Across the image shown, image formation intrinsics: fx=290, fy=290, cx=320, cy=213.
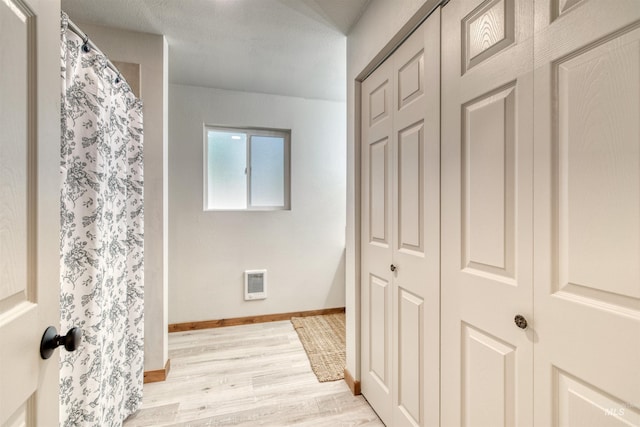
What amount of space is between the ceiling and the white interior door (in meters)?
1.29

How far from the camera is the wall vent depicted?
2980 millimetres

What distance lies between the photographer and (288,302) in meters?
3.12

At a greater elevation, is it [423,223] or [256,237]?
[423,223]

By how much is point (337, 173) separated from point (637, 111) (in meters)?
2.70

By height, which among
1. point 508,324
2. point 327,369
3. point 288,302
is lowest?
point 327,369

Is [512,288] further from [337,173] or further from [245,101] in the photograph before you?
[245,101]

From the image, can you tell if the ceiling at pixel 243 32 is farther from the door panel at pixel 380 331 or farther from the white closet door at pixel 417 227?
the door panel at pixel 380 331

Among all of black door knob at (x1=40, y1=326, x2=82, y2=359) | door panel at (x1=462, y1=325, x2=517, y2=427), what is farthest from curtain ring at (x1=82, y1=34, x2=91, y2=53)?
A: door panel at (x1=462, y1=325, x2=517, y2=427)

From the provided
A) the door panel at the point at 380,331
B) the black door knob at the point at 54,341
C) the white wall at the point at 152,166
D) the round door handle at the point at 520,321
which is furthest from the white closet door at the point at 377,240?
the white wall at the point at 152,166

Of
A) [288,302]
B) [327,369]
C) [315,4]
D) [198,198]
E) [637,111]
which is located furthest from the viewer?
[288,302]

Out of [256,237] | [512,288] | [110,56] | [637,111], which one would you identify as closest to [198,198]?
[256,237]

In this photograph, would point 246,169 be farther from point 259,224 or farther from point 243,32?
point 243,32

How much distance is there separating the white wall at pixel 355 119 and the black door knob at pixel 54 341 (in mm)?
1436

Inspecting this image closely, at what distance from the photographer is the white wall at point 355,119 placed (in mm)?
1525
